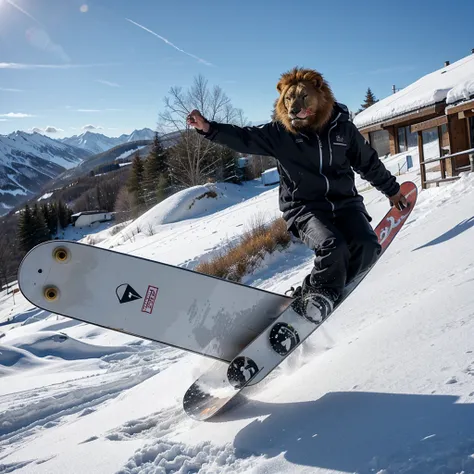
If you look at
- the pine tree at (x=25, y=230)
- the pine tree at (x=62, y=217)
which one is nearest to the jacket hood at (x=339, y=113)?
the pine tree at (x=25, y=230)

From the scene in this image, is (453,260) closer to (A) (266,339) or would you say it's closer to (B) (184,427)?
(A) (266,339)

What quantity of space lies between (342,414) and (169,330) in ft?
4.53

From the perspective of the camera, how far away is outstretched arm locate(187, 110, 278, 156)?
103 inches

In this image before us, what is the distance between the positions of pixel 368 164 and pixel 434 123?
9.69m

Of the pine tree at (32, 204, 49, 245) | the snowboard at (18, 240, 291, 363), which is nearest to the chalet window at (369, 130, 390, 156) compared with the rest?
the snowboard at (18, 240, 291, 363)

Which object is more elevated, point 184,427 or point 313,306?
point 313,306

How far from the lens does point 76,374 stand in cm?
520

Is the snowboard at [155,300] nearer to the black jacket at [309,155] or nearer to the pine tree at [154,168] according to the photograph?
the black jacket at [309,155]

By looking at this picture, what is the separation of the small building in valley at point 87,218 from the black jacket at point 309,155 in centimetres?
7196

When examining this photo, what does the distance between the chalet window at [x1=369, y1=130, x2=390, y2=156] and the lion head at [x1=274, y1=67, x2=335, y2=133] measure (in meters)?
22.4

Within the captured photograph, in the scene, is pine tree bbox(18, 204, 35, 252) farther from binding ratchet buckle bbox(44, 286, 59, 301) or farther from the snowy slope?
binding ratchet buckle bbox(44, 286, 59, 301)

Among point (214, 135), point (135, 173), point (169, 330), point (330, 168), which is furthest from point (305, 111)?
point (135, 173)

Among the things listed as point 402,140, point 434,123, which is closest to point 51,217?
point 402,140

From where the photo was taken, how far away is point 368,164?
2.87m
